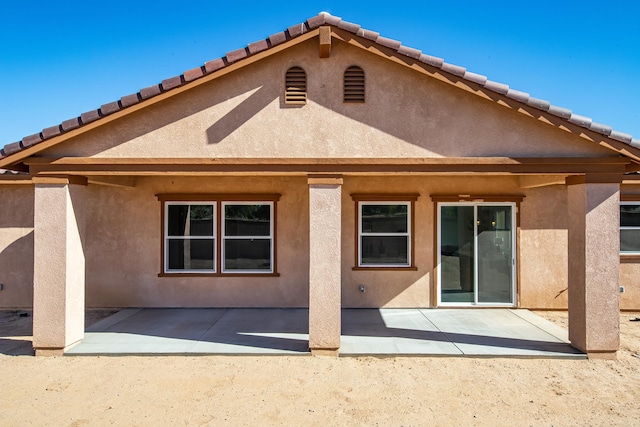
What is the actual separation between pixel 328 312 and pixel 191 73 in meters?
4.81

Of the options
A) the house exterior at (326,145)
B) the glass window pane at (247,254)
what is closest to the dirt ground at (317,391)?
the house exterior at (326,145)

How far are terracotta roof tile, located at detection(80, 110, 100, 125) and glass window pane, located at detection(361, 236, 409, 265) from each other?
661cm

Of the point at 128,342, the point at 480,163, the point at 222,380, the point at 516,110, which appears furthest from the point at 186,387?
the point at 516,110

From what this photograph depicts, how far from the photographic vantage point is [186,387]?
6109mm

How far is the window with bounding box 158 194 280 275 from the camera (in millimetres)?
10719

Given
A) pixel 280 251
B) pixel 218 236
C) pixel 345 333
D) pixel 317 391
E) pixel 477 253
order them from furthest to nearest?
1. pixel 218 236
2. pixel 280 251
3. pixel 477 253
4. pixel 345 333
5. pixel 317 391

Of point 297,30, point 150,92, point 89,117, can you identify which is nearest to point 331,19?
point 297,30

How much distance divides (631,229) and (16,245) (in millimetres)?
16282

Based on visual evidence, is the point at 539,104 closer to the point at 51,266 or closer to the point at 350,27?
the point at 350,27

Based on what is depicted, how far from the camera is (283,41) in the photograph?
23.3ft

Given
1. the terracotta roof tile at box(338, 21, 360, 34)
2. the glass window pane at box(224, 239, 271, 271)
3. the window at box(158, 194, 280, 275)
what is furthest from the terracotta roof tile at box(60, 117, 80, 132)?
the terracotta roof tile at box(338, 21, 360, 34)

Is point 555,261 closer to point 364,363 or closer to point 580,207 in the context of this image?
point 580,207

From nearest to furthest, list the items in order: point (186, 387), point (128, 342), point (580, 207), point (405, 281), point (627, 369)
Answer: point (186, 387) → point (627, 369) → point (580, 207) → point (128, 342) → point (405, 281)

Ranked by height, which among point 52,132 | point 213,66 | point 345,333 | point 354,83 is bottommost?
point 345,333
